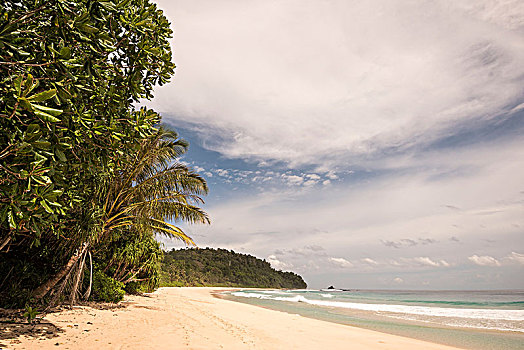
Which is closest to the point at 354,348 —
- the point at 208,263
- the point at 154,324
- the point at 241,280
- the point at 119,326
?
the point at 154,324

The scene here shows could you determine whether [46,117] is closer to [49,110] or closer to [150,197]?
[49,110]

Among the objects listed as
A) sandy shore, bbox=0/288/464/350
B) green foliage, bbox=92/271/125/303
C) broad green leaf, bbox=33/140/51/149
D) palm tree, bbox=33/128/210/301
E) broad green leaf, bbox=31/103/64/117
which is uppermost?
palm tree, bbox=33/128/210/301

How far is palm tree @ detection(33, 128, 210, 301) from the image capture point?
914 centimetres

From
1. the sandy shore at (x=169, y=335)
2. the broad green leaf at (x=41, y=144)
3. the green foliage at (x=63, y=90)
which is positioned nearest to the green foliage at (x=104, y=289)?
the sandy shore at (x=169, y=335)

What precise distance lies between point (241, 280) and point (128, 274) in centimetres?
6189

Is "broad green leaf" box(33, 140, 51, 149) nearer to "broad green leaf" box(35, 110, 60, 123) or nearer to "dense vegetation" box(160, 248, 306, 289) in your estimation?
"broad green leaf" box(35, 110, 60, 123)

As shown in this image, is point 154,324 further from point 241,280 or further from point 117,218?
point 241,280

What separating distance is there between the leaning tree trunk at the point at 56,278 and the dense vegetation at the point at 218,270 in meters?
31.5

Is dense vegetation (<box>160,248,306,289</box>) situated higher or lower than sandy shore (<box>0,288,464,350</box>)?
higher

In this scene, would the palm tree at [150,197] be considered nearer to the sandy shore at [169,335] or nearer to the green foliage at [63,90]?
the sandy shore at [169,335]

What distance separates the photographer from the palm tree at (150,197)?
9141 millimetres

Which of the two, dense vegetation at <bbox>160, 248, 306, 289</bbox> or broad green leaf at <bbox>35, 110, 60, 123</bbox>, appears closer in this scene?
broad green leaf at <bbox>35, 110, 60, 123</bbox>

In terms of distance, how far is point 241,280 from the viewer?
232 feet

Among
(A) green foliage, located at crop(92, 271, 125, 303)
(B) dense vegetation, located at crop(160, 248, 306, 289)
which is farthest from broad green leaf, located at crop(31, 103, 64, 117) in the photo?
(B) dense vegetation, located at crop(160, 248, 306, 289)
